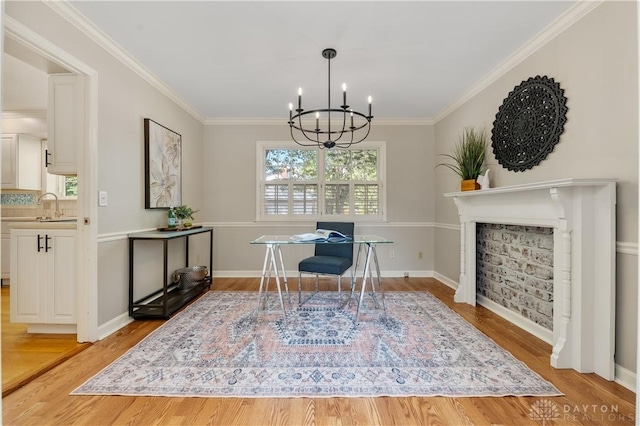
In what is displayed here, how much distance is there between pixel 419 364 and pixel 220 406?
128 centimetres

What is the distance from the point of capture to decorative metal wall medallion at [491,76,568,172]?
229 cm

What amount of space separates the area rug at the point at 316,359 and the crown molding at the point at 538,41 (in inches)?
93.9

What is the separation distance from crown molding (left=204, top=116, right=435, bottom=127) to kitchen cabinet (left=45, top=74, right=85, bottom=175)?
2.14 meters

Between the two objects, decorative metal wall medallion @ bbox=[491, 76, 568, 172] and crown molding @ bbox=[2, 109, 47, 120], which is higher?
crown molding @ bbox=[2, 109, 47, 120]

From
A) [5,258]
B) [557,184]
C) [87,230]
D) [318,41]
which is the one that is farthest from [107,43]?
[557,184]

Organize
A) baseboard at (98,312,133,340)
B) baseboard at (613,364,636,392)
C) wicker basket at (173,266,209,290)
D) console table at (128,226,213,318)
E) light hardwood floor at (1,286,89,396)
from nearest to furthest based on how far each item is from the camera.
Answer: baseboard at (613,364,636,392), light hardwood floor at (1,286,89,396), baseboard at (98,312,133,340), console table at (128,226,213,318), wicker basket at (173,266,209,290)

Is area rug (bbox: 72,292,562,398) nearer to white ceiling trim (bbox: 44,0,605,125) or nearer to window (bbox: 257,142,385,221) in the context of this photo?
window (bbox: 257,142,385,221)

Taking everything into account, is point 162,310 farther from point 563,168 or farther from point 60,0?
point 563,168

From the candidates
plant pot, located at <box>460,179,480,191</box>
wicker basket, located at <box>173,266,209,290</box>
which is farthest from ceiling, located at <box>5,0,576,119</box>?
wicker basket, located at <box>173,266,209,290</box>

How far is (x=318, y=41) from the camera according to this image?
250 cm

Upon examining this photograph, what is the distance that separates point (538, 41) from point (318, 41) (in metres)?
1.77

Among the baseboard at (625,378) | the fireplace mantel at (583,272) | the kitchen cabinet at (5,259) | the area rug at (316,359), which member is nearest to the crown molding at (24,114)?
the kitchen cabinet at (5,259)

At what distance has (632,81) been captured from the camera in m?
1.78

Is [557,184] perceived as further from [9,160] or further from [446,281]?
[9,160]
